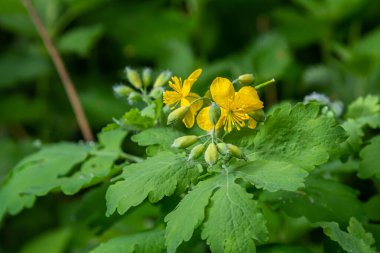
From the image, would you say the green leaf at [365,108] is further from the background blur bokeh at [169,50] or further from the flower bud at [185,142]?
the background blur bokeh at [169,50]

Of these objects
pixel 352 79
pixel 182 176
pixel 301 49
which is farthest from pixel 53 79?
pixel 182 176

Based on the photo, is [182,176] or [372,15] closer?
[182,176]

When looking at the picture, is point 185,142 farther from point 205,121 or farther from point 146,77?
point 146,77

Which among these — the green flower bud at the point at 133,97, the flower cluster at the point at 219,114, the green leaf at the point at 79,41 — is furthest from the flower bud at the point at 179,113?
the green leaf at the point at 79,41

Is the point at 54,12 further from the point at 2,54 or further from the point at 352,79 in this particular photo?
the point at 352,79

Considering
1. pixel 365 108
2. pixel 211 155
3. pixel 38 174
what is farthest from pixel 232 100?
pixel 38 174

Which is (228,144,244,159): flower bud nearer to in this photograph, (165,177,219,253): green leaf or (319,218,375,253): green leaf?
(165,177,219,253): green leaf
